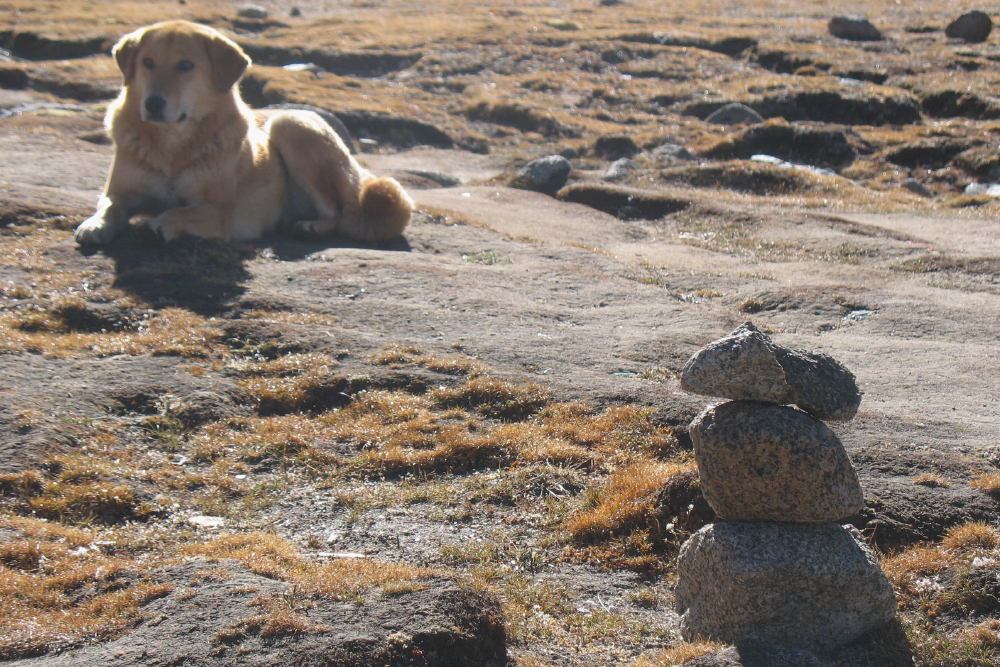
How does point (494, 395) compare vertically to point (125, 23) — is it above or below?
below

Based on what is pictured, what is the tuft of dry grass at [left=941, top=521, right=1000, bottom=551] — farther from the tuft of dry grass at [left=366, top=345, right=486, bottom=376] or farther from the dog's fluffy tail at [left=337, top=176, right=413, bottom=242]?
the dog's fluffy tail at [left=337, top=176, right=413, bottom=242]

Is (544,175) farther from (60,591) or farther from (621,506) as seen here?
(60,591)

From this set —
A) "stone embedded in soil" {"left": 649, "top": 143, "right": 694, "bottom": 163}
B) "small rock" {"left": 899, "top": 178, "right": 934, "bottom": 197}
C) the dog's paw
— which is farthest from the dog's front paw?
"small rock" {"left": 899, "top": 178, "right": 934, "bottom": 197}

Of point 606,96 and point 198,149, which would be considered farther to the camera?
point 606,96

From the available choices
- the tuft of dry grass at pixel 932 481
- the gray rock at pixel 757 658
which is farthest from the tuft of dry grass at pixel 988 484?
the gray rock at pixel 757 658

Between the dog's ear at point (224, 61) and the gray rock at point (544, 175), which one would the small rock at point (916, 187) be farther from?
the dog's ear at point (224, 61)

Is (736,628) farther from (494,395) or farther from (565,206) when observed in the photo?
(565,206)

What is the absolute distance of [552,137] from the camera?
83.2 ft

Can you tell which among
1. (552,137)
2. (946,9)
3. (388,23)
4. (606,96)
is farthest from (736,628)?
(946,9)

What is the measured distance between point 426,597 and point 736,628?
135 cm

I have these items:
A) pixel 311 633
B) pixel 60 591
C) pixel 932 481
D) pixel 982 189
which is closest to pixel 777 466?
pixel 932 481

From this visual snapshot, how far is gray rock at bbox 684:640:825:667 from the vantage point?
3.30 m

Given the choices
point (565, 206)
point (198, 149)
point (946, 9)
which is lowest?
point (565, 206)

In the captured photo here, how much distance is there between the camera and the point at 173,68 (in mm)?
9586
